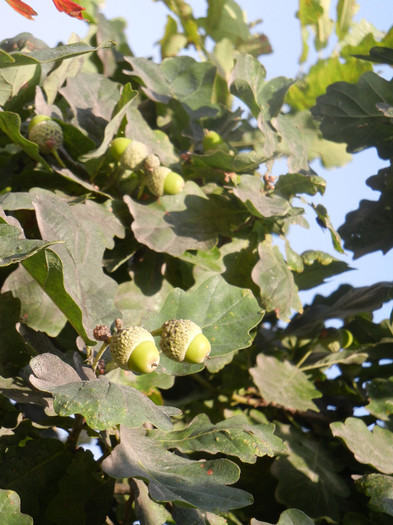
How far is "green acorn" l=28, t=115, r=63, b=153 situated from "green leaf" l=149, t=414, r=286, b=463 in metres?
0.60

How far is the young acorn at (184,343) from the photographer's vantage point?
3.32ft

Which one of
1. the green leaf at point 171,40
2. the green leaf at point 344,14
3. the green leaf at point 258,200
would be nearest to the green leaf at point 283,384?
the green leaf at point 258,200

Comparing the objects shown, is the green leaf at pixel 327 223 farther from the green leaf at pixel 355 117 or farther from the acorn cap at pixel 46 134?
the acorn cap at pixel 46 134

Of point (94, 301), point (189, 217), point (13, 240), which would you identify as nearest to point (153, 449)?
point (94, 301)

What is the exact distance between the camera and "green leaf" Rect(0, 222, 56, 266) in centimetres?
85

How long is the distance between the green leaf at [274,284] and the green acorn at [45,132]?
469mm

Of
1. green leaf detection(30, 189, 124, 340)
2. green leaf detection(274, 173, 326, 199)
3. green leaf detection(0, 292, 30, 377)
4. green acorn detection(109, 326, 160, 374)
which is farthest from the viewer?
green leaf detection(274, 173, 326, 199)

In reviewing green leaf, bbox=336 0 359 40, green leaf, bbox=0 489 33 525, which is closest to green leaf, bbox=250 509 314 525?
green leaf, bbox=0 489 33 525

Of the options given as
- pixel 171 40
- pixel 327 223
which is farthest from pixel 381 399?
pixel 171 40

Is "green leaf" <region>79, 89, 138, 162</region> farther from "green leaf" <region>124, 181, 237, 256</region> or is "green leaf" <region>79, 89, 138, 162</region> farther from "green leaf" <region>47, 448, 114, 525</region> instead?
"green leaf" <region>47, 448, 114, 525</region>

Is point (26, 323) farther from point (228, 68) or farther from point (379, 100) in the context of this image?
point (228, 68)

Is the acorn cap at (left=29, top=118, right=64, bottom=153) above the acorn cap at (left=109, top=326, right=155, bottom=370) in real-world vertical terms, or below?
above

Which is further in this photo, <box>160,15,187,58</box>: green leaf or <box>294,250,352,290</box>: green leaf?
<box>160,15,187,58</box>: green leaf

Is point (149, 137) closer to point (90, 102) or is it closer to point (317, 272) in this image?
point (90, 102)
